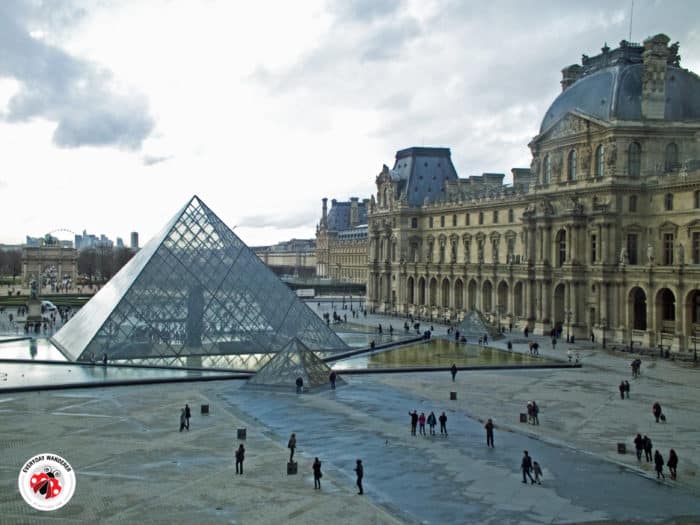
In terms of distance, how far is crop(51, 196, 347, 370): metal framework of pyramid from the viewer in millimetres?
33500

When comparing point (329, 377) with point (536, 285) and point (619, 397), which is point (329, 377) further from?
point (536, 285)

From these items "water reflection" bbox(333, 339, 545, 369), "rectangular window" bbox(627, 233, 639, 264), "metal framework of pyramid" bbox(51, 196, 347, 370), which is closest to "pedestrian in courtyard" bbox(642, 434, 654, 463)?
"water reflection" bbox(333, 339, 545, 369)

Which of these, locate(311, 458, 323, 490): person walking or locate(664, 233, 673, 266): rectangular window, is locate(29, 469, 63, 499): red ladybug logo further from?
locate(664, 233, 673, 266): rectangular window

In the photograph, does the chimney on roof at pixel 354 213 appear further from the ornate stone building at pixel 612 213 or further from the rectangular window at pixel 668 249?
the rectangular window at pixel 668 249

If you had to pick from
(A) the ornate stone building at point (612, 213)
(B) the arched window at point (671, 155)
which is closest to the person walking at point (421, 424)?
(A) the ornate stone building at point (612, 213)

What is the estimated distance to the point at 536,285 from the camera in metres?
52.2

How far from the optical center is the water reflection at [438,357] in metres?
35.8

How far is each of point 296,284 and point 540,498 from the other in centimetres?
8918

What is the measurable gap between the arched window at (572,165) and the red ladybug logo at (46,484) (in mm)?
40136

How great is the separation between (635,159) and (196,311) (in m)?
27.9

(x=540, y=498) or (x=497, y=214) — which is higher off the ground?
(x=497, y=214)

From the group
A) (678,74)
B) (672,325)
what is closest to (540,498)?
(672,325)

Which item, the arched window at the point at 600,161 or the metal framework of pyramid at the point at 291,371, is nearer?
the metal framework of pyramid at the point at 291,371

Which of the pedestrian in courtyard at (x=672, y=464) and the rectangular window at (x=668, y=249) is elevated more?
the rectangular window at (x=668, y=249)
